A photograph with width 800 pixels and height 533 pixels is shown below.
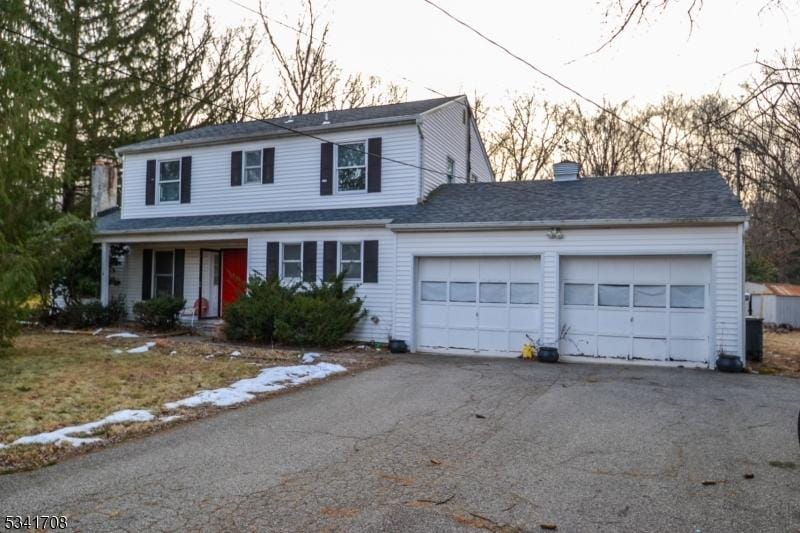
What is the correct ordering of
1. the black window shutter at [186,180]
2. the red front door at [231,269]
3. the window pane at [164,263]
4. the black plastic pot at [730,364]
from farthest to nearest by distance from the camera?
the window pane at [164,263], the red front door at [231,269], the black window shutter at [186,180], the black plastic pot at [730,364]

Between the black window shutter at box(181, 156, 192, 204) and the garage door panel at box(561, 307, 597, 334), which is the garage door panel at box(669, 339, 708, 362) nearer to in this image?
the garage door panel at box(561, 307, 597, 334)

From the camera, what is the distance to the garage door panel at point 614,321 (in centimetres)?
1164

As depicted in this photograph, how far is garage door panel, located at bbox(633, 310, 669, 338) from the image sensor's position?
11368 mm

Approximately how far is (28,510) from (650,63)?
6.64m

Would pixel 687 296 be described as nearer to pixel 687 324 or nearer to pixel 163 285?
pixel 687 324

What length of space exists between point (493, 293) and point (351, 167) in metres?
5.28

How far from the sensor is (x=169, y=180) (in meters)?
17.7

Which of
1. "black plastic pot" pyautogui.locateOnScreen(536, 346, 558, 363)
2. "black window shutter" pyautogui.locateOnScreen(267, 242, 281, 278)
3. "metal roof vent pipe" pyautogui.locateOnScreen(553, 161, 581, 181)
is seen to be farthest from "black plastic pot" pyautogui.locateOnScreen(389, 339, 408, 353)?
"metal roof vent pipe" pyautogui.locateOnScreen(553, 161, 581, 181)

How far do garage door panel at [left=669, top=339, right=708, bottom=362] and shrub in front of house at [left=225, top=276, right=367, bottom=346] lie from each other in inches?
266

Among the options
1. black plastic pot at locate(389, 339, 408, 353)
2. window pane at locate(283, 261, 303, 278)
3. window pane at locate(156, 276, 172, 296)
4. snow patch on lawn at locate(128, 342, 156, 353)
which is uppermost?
window pane at locate(283, 261, 303, 278)

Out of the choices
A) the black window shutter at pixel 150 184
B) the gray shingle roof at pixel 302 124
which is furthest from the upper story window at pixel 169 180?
the gray shingle roof at pixel 302 124

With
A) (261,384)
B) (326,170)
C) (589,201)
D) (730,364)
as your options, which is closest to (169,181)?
(326,170)

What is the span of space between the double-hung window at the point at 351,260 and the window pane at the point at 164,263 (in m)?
6.79

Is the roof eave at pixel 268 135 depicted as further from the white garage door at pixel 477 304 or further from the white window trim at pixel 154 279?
the white garage door at pixel 477 304
